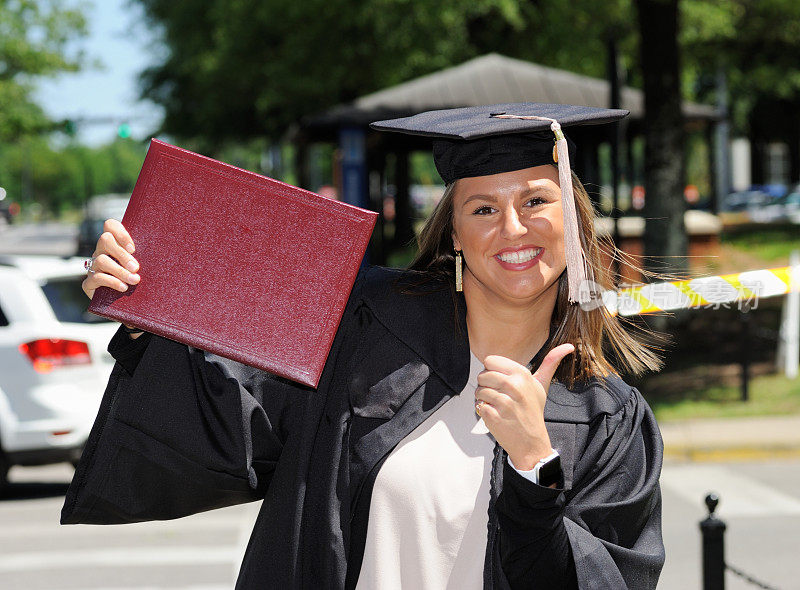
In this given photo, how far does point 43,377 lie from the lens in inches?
316

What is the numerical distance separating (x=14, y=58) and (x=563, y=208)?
32410 mm

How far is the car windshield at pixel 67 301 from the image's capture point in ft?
27.0

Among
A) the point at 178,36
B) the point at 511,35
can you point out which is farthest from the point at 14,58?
the point at 511,35

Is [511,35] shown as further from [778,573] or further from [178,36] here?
[778,573]

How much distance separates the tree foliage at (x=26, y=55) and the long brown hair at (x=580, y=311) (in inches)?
1201

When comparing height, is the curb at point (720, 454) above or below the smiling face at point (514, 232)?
below

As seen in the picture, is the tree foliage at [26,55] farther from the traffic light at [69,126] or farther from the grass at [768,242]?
the grass at [768,242]

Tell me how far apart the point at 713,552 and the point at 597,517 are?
9.10ft

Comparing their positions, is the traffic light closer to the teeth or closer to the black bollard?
the black bollard

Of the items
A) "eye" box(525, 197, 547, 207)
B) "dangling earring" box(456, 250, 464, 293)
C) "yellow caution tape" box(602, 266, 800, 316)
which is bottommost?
"yellow caution tape" box(602, 266, 800, 316)

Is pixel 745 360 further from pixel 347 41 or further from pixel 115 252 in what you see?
pixel 347 41

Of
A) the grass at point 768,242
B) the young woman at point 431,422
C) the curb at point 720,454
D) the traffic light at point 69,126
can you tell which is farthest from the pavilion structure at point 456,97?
the traffic light at point 69,126

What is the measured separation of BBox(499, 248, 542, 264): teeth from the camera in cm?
236

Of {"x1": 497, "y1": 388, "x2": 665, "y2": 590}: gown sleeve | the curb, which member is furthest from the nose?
the curb
